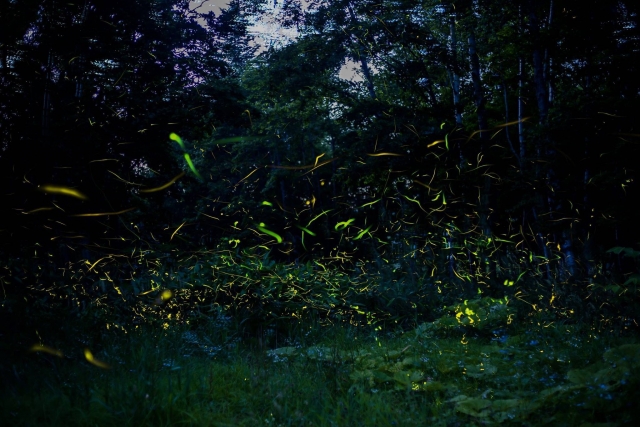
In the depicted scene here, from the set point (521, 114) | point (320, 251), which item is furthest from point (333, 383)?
point (521, 114)

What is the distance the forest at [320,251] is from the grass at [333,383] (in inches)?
0.9

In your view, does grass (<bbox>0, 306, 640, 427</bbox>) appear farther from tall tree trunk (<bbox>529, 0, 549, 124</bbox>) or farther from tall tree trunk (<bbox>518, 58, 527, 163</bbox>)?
tall tree trunk (<bbox>518, 58, 527, 163</bbox>)

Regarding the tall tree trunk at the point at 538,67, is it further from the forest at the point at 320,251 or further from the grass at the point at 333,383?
the grass at the point at 333,383

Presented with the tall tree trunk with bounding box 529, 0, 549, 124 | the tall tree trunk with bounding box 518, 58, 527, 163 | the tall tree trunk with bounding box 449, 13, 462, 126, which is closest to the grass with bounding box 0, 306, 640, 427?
the tall tree trunk with bounding box 529, 0, 549, 124

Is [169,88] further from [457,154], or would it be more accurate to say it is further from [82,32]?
[457,154]

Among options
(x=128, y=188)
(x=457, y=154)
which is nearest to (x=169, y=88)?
(x=128, y=188)

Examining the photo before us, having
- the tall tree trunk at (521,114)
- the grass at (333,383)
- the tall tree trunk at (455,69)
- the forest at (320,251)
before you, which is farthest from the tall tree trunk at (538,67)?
the grass at (333,383)

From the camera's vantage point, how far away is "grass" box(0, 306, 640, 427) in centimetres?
357

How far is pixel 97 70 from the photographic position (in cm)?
1180

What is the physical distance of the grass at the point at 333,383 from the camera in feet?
11.7

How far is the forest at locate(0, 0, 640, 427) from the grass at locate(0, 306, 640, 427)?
0.08ft

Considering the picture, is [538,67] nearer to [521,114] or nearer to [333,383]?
[521,114]

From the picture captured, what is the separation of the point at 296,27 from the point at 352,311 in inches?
618

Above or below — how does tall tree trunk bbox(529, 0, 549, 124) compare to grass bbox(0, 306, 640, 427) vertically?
above
